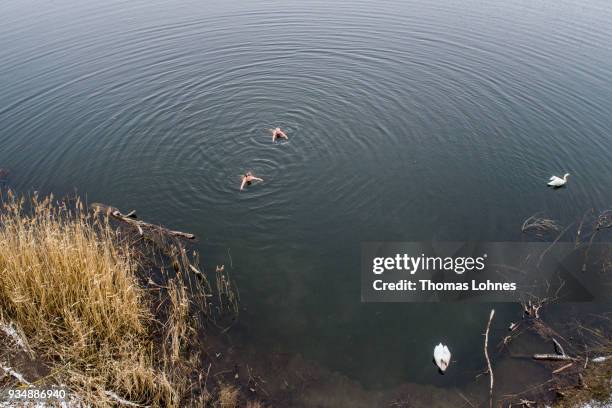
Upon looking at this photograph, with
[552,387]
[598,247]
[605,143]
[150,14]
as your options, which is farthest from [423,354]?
[150,14]

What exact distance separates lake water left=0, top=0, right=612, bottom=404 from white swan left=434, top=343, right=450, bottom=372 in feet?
0.98

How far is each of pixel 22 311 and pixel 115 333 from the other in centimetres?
216

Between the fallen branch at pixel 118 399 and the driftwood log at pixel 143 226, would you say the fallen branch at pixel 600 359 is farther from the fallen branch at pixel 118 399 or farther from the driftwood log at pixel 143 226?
the driftwood log at pixel 143 226

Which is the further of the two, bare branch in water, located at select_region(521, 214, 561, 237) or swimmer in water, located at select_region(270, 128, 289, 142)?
swimmer in water, located at select_region(270, 128, 289, 142)

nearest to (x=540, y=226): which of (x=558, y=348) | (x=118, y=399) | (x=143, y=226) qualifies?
(x=558, y=348)

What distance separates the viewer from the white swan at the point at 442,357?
11.0 m

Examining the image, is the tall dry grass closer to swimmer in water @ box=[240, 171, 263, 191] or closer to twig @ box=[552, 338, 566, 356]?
swimmer in water @ box=[240, 171, 263, 191]

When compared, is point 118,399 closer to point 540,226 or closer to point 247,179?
point 247,179

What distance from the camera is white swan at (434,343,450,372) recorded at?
10984 mm

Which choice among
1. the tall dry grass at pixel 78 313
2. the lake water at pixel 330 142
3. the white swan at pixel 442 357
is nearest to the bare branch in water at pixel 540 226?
the lake water at pixel 330 142

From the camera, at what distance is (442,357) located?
11.0 m

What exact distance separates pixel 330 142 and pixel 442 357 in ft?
36.0

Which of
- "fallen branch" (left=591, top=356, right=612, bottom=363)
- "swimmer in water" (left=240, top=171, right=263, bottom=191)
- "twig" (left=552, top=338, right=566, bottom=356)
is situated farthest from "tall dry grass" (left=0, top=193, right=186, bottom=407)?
"fallen branch" (left=591, top=356, right=612, bottom=363)

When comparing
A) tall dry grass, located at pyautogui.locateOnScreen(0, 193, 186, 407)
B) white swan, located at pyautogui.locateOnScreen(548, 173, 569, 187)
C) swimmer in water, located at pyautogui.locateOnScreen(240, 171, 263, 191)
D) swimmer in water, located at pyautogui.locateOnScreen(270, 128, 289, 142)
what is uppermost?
swimmer in water, located at pyautogui.locateOnScreen(270, 128, 289, 142)
